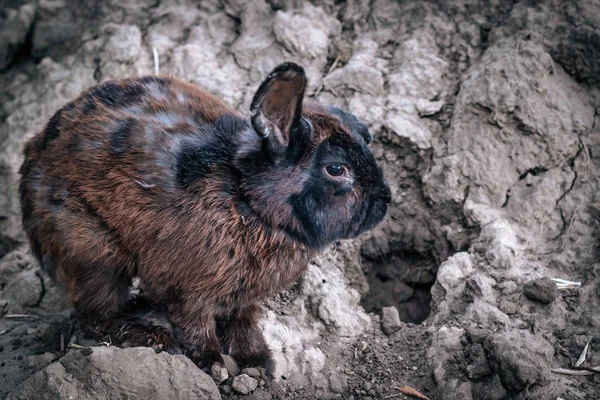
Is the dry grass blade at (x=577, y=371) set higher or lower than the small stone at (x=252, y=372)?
higher

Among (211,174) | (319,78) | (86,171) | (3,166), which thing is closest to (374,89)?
(319,78)

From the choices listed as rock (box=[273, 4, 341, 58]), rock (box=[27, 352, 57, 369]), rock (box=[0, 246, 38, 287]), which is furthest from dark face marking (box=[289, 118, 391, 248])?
rock (box=[0, 246, 38, 287])

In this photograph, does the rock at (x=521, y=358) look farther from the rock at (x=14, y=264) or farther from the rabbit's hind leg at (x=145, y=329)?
the rock at (x=14, y=264)

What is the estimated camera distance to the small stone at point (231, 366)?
4414 mm

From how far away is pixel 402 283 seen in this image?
5551 millimetres

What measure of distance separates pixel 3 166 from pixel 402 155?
378 cm

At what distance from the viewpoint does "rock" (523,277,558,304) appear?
4.48 metres

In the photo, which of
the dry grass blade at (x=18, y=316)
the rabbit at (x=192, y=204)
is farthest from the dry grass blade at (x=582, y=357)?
the dry grass blade at (x=18, y=316)

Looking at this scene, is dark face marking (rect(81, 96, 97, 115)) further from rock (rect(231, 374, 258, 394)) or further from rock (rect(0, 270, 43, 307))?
rock (rect(231, 374, 258, 394))

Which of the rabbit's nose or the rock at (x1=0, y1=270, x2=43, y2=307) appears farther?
the rock at (x1=0, y1=270, x2=43, y2=307)

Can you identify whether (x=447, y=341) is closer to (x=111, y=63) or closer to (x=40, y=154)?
(x=40, y=154)

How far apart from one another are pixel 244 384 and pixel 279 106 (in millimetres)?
1826

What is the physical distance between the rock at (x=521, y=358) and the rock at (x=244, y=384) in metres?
1.56

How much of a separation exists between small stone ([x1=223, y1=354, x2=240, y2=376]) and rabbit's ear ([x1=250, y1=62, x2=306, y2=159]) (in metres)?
1.52
